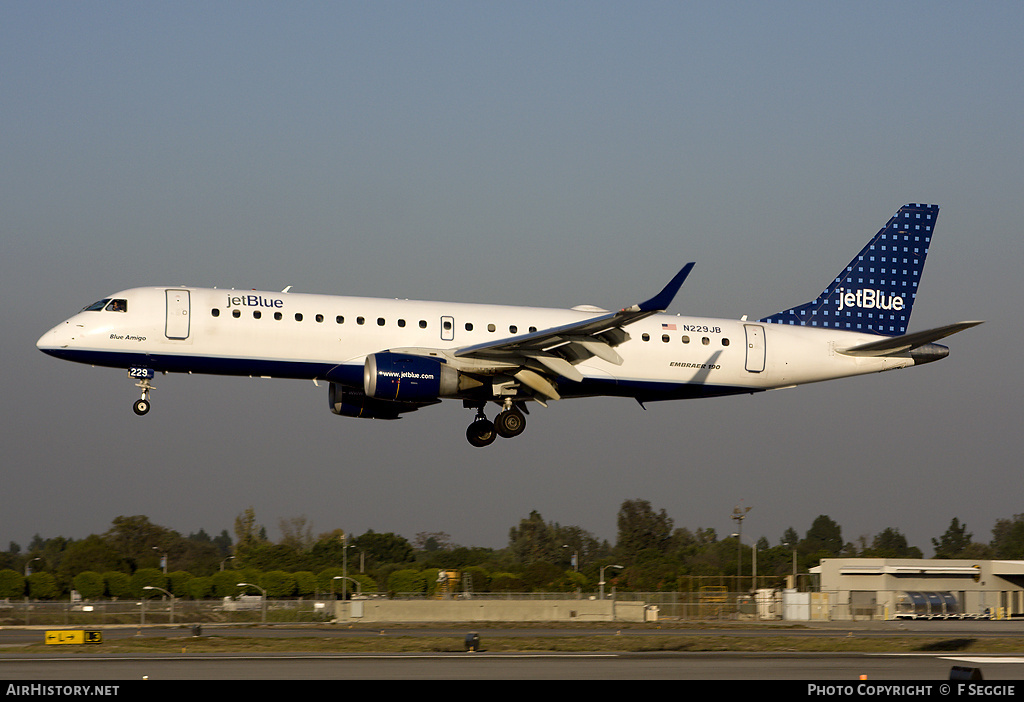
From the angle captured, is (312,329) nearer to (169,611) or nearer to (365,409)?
(365,409)

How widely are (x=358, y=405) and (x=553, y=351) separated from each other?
286 inches

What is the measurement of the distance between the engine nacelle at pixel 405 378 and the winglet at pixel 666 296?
679 centimetres

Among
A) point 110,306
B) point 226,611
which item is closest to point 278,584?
point 226,611

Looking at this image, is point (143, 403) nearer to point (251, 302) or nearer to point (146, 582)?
point (251, 302)

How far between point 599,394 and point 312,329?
10045mm

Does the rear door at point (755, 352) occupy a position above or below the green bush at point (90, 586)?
above

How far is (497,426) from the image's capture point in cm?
3734

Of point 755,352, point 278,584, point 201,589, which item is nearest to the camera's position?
point 755,352

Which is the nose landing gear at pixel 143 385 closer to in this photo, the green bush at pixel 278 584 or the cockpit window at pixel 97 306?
the cockpit window at pixel 97 306

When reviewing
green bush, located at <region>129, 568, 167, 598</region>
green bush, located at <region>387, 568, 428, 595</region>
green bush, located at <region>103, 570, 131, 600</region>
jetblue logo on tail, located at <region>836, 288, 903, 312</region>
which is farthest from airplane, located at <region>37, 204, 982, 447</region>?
green bush, located at <region>103, 570, 131, 600</region>

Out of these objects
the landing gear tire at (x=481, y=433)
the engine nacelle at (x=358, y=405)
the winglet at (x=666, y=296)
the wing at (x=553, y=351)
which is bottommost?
the landing gear tire at (x=481, y=433)

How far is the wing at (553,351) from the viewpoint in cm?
3306

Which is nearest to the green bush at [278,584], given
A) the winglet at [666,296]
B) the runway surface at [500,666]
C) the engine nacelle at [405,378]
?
the runway surface at [500,666]
